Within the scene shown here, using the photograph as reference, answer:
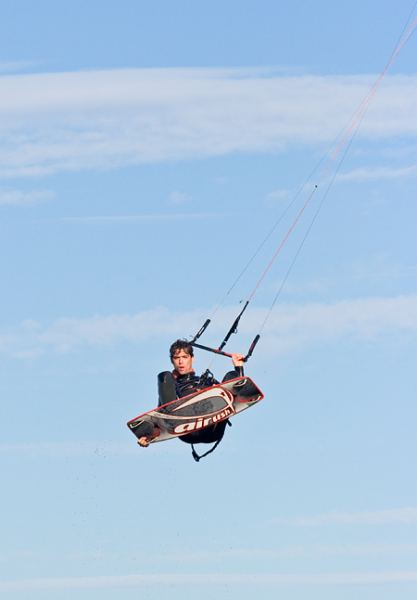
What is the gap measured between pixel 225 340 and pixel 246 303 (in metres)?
0.77

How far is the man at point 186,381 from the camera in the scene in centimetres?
4178

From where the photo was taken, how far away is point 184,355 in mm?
41812

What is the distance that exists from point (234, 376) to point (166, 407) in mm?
1398

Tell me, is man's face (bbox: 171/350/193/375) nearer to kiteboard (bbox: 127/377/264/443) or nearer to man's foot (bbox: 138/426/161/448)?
kiteboard (bbox: 127/377/264/443)

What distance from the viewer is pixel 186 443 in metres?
42.3

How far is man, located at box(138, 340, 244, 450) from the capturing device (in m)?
41.8

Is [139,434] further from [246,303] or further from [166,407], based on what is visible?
[246,303]

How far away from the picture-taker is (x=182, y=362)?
137 ft

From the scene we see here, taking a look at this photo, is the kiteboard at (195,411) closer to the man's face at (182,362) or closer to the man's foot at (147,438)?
the man's foot at (147,438)

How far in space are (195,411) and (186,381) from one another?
2.48 ft

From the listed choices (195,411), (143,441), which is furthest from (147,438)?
(195,411)

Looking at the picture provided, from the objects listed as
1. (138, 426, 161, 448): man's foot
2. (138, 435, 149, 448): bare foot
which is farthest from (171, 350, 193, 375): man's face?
(138, 435, 149, 448): bare foot

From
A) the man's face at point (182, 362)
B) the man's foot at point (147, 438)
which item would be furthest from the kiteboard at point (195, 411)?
the man's face at point (182, 362)

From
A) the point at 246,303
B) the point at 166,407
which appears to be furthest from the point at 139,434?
the point at 246,303
